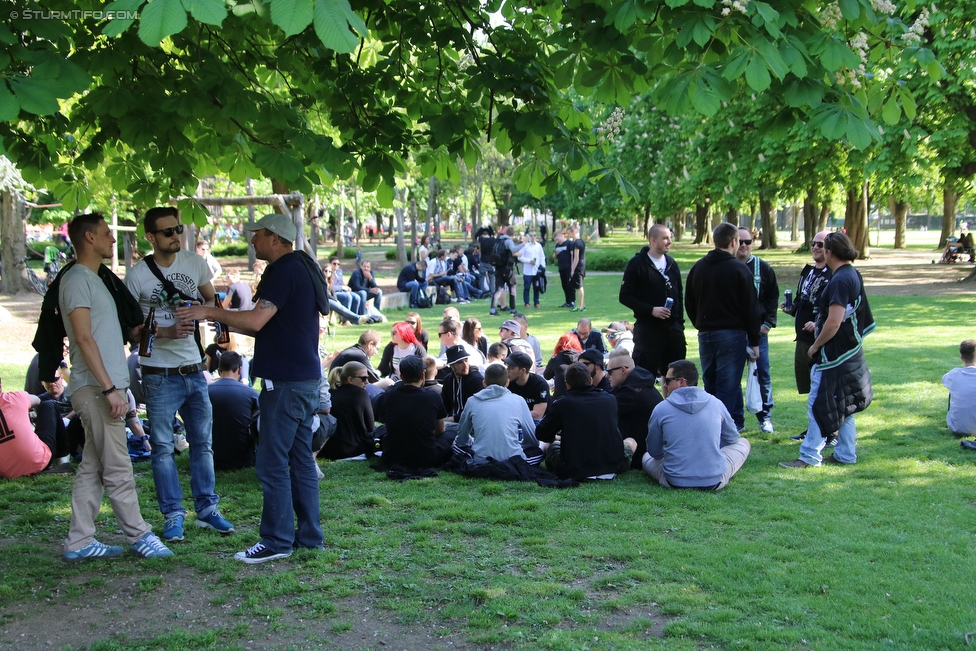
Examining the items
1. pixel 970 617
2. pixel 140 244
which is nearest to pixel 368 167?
pixel 970 617

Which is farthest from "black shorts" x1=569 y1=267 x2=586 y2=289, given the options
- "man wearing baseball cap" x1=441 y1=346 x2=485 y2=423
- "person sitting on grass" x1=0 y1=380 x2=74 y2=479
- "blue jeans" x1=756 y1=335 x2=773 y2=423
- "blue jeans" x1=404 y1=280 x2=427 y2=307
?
"person sitting on grass" x1=0 y1=380 x2=74 y2=479

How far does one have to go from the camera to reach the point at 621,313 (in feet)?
63.9

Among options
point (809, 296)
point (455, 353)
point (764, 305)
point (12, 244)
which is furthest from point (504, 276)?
point (12, 244)

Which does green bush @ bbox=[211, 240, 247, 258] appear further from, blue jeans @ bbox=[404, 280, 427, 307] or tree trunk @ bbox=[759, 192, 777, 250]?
tree trunk @ bbox=[759, 192, 777, 250]

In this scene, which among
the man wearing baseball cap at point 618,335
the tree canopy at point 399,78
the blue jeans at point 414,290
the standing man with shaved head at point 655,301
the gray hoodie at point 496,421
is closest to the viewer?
the tree canopy at point 399,78

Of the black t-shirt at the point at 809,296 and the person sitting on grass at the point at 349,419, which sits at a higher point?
the black t-shirt at the point at 809,296

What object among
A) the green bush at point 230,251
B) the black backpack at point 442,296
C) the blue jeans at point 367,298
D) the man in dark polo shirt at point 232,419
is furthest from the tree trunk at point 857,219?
the man in dark polo shirt at point 232,419

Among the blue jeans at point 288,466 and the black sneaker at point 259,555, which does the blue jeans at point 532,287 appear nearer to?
the blue jeans at point 288,466

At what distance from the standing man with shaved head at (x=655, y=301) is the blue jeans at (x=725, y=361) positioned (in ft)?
1.04

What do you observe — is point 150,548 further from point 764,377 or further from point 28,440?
point 764,377

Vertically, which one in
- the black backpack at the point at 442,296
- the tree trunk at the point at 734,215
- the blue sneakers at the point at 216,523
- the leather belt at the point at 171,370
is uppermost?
the tree trunk at the point at 734,215

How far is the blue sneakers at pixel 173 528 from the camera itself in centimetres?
562

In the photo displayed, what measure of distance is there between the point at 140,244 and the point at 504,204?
38929mm

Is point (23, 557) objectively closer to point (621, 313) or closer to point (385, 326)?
point (385, 326)
